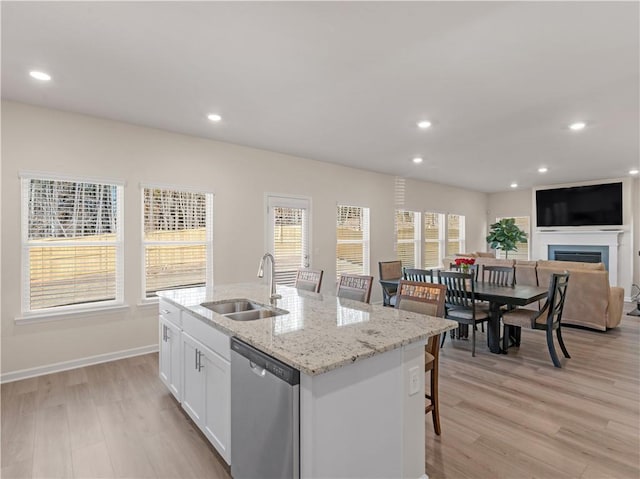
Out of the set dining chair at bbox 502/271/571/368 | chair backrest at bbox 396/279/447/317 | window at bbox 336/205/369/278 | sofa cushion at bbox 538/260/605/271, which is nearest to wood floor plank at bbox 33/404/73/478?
chair backrest at bbox 396/279/447/317

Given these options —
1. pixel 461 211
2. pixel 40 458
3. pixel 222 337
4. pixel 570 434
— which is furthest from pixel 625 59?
pixel 461 211

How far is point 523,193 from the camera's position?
30.2ft

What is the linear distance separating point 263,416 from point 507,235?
8.80 metres

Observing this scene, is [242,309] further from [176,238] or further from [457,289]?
[457,289]

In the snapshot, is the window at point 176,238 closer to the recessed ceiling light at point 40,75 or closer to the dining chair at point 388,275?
the recessed ceiling light at point 40,75

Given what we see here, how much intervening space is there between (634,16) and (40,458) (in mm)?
4523

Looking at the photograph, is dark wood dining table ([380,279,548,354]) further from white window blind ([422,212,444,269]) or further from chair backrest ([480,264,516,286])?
white window blind ([422,212,444,269])

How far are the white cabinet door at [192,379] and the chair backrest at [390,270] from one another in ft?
11.8

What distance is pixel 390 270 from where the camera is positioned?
18.3 ft

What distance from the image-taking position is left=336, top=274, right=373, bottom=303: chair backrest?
2.91 meters

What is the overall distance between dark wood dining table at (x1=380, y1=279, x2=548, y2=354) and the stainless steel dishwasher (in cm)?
309

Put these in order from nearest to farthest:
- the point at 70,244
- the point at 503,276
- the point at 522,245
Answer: the point at 70,244, the point at 503,276, the point at 522,245

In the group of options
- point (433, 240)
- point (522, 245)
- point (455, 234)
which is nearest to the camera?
point (433, 240)

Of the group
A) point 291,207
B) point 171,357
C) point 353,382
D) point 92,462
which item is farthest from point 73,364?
point 353,382
